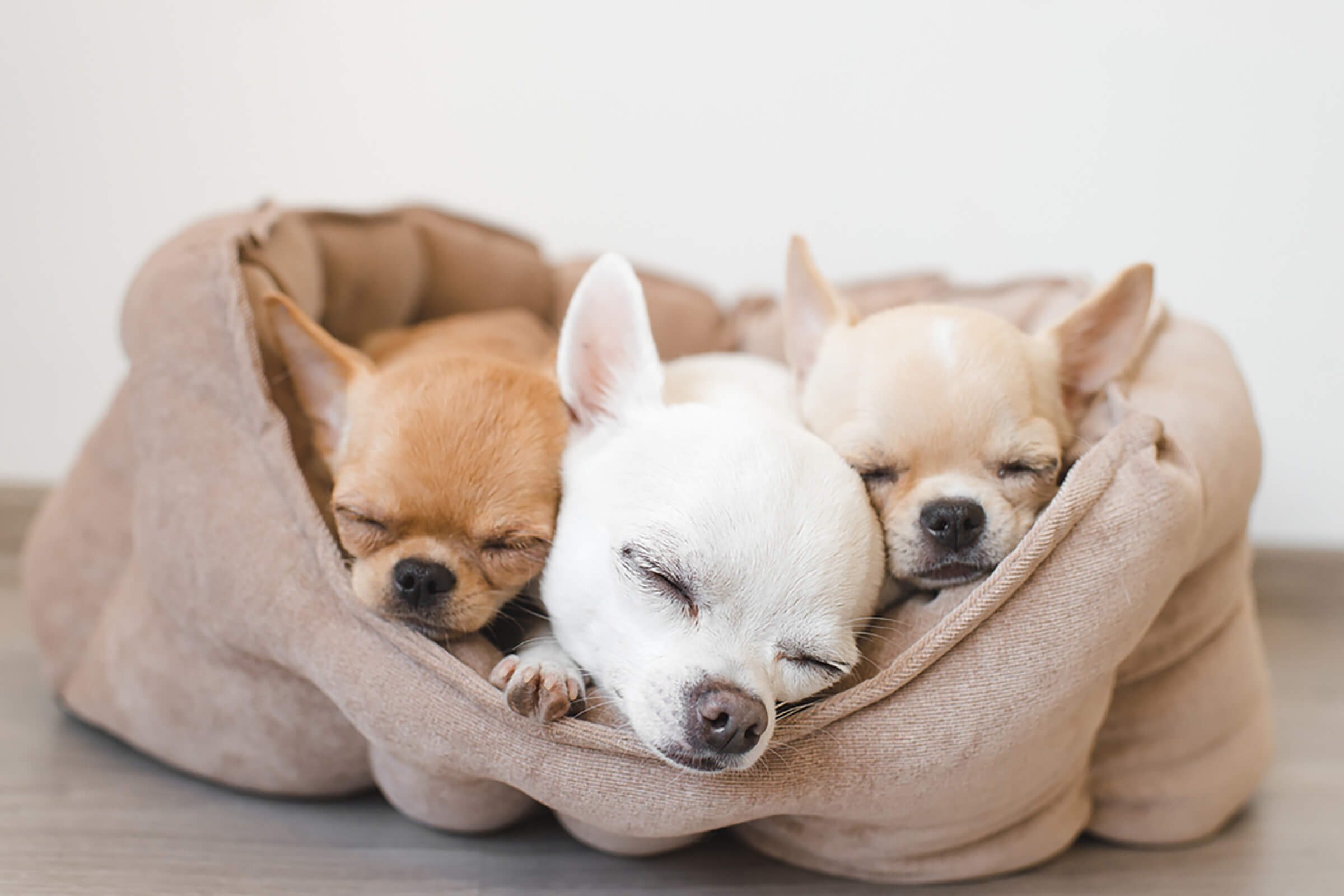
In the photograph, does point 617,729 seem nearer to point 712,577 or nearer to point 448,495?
point 712,577

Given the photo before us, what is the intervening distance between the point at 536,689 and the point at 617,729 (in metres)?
0.11

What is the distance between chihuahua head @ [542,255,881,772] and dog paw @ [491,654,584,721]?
0.20ft

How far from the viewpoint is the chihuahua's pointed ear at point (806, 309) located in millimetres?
1611

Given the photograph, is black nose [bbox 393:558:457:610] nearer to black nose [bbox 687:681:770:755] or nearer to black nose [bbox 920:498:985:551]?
black nose [bbox 687:681:770:755]

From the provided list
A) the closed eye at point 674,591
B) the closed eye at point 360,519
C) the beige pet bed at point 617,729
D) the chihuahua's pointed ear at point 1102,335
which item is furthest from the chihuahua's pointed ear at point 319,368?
the chihuahua's pointed ear at point 1102,335

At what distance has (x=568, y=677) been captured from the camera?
1.24 metres

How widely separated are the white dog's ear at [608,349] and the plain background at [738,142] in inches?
59.7

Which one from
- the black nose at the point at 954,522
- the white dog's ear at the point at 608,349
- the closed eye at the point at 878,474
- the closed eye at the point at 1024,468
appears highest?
the white dog's ear at the point at 608,349

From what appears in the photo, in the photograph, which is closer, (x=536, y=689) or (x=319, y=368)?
(x=536, y=689)

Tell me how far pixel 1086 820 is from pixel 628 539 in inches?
38.5

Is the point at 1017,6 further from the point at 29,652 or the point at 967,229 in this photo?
the point at 29,652

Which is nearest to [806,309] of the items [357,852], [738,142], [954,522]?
[954,522]

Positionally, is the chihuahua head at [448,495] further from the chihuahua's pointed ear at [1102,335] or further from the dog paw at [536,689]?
the chihuahua's pointed ear at [1102,335]

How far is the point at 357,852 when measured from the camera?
1.45m
